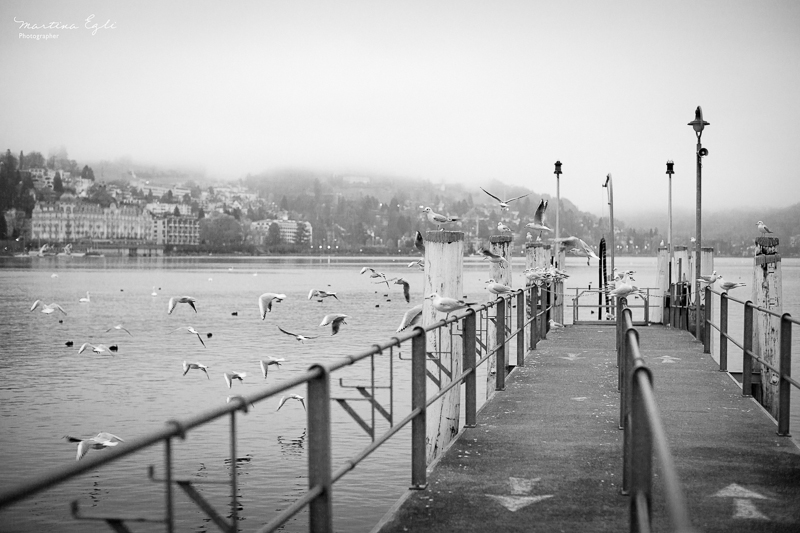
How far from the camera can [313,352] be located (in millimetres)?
37594

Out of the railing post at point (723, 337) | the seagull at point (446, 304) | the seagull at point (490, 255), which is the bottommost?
the railing post at point (723, 337)

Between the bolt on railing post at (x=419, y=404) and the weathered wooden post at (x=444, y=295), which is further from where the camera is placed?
the weathered wooden post at (x=444, y=295)

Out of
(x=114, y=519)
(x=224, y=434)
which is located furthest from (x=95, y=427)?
(x=114, y=519)

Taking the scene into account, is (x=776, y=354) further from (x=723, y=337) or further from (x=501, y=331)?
(x=501, y=331)

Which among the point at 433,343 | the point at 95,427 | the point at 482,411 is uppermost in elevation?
the point at 433,343

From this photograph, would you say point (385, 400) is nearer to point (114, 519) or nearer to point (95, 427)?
point (95, 427)

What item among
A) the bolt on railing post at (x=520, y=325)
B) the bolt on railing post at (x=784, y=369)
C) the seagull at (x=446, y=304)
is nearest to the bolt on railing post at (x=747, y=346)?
the bolt on railing post at (x=784, y=369)

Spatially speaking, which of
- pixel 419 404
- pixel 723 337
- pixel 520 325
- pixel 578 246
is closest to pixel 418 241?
pixel 520 325

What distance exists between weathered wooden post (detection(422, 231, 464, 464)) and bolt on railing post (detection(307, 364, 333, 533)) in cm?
535

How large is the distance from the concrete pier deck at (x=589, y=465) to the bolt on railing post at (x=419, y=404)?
0.17 metres

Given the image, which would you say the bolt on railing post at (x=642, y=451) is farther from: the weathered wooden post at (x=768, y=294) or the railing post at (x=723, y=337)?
the weathered wooden post at (x=768, y=294)

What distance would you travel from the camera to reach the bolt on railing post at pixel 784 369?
898 cm

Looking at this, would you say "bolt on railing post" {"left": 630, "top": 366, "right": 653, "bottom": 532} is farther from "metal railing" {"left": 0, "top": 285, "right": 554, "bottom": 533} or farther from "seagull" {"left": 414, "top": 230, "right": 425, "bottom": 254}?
"seagull" {"left": 414, "top": 230, "right": 425, "bottom": 254}

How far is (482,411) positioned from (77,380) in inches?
917
